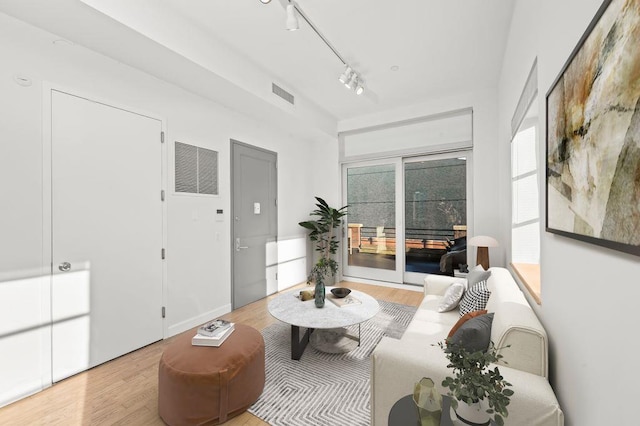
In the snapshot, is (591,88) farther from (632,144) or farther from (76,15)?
(76,15)

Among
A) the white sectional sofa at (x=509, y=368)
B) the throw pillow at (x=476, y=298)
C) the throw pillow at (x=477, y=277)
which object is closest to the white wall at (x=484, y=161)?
the throw pillow at (x=477, y=277)

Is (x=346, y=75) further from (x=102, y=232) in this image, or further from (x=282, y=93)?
(x=102, y=232)

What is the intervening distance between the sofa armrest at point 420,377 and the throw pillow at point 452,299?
1.12 meters

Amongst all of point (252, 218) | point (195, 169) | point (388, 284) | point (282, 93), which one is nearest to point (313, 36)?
point (282, 93)

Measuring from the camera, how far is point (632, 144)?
704 mm

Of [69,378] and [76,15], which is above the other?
[76,15]

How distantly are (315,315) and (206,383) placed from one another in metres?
1.03

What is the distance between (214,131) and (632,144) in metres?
3.58

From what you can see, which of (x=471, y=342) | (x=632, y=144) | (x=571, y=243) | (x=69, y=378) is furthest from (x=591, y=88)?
(x=69, y=378)

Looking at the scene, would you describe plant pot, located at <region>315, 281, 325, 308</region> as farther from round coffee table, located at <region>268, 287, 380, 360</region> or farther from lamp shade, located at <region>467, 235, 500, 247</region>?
lamp shade, located at <region>467, 235, 500, 247</region>

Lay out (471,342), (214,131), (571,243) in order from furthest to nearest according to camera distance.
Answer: (214,131) → (471,342) → (571,243)

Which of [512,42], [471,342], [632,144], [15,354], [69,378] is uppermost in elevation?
[512,42]

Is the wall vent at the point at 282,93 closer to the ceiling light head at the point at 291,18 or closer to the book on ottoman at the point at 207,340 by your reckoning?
the ceiling light head at the point at 291,18

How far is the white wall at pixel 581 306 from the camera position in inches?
30.4
